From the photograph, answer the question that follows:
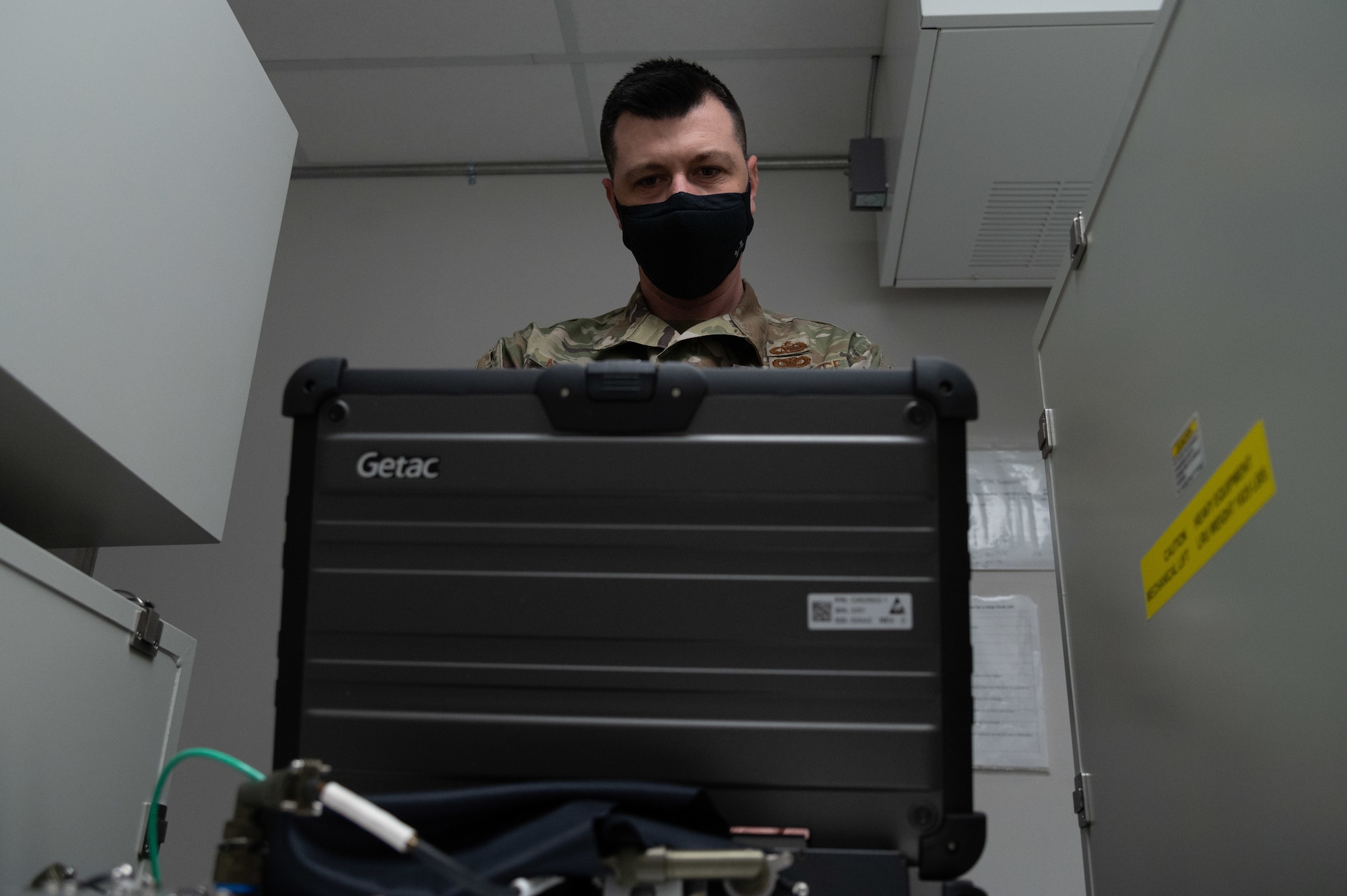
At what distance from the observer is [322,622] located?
62cm

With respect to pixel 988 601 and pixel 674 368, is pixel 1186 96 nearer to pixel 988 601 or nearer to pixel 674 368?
pixel 674 368

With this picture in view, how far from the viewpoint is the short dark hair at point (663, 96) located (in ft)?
5.14

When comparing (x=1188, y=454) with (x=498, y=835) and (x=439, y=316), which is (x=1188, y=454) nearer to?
(x=498, y=835)

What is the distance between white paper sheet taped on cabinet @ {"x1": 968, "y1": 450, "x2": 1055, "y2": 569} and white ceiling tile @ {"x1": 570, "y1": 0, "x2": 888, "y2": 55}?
95 cm

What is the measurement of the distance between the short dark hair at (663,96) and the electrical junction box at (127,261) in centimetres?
49

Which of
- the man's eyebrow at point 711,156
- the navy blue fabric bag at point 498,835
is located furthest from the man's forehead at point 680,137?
the navy blue fabric bag at point 498,835

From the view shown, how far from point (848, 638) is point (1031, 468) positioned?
5.87ft

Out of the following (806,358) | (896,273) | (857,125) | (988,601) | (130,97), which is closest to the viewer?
(130,97)

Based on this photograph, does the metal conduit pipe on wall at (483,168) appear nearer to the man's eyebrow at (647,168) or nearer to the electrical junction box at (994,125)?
the electrical junction box at (994,125)

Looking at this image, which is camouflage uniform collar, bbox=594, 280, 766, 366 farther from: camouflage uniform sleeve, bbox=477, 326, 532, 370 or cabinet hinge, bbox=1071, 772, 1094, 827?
cabinet hinge, bbox=1071, 772, 1094, 827

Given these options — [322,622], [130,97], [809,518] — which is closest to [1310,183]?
[809,518]

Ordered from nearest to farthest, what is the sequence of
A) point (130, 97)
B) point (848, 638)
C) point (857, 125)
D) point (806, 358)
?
point (848, 638) → point (130, 97) → point (806, 358) → point (857, 125)

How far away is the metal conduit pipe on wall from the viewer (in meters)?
2.60

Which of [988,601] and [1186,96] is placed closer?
[1186,96]
